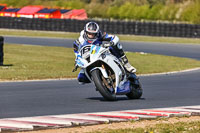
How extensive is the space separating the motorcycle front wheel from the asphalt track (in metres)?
0.16

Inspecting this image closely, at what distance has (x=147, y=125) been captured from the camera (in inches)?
351

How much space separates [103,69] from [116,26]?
129 ft

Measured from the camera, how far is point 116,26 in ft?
165

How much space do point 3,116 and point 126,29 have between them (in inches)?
1631

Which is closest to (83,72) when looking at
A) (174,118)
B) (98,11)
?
(174,118)

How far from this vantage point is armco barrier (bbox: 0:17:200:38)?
46.9m

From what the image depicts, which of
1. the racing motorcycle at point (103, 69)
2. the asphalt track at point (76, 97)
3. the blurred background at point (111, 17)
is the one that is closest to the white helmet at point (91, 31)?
the racing motorcycle at point (103, 69)

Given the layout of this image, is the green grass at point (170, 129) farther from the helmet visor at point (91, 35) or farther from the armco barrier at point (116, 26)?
the armco barrier at point (116, 26)

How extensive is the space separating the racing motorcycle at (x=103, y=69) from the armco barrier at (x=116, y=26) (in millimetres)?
34968

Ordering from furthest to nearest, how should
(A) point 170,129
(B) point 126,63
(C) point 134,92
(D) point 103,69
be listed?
1. (C) point 134,92
2. (B) point 126,63
3. (D) point 103,69
4. (A) point 170,129

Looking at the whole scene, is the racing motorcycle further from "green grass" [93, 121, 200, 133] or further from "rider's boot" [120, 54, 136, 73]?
"green grass" [93, 121, 200, 133]

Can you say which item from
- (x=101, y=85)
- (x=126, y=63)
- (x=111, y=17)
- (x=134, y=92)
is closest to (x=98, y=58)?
(x=101, y=85)

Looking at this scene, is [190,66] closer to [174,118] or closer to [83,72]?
[83,72]

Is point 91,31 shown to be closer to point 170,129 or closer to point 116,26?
point 170,129
